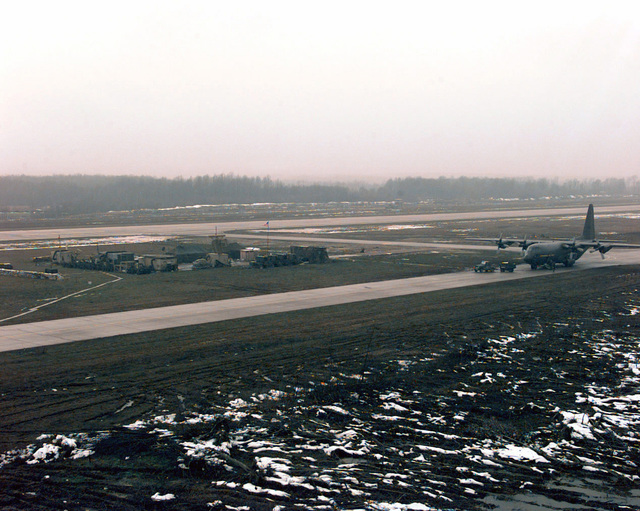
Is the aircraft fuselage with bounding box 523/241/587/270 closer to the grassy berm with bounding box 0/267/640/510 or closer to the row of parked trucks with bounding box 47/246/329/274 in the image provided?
the row of parked trucks with bounding box 47/246/329/274

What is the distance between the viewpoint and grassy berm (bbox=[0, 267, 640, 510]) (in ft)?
51.4

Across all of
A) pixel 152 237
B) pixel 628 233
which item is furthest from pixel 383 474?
pixel 628 233

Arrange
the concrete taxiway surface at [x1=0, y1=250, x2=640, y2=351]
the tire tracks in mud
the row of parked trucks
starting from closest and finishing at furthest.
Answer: the tire tracks in mud
the concrete taxiway surface at [x1=0, y1=250, x2=640, y2=351]
the row of parked trucks

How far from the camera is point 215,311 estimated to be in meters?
39.8

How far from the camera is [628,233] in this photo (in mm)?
108688

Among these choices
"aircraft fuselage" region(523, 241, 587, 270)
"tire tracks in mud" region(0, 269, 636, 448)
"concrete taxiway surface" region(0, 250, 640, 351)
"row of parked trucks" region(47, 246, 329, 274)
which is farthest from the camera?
"row of parked trucks" region(47, 246, 329, 274)

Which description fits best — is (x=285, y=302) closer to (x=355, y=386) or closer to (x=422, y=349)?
(x=422, y=349)

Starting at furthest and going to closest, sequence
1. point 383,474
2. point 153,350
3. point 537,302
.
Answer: point 537,302
point 153,350
point 383,474

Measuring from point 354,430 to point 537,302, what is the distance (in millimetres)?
27608

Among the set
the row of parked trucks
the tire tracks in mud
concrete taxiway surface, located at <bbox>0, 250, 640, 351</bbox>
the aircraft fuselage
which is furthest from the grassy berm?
the row of parked trucks

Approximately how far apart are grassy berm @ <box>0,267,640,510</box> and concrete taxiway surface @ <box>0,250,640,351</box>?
2447 mm

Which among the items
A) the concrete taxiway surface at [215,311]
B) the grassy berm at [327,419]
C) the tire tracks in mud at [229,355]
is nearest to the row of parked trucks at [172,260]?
the concrete taxiway surface at [215,311]

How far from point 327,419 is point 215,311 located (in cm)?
2067

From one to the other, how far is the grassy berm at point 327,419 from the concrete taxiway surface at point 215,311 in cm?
245
